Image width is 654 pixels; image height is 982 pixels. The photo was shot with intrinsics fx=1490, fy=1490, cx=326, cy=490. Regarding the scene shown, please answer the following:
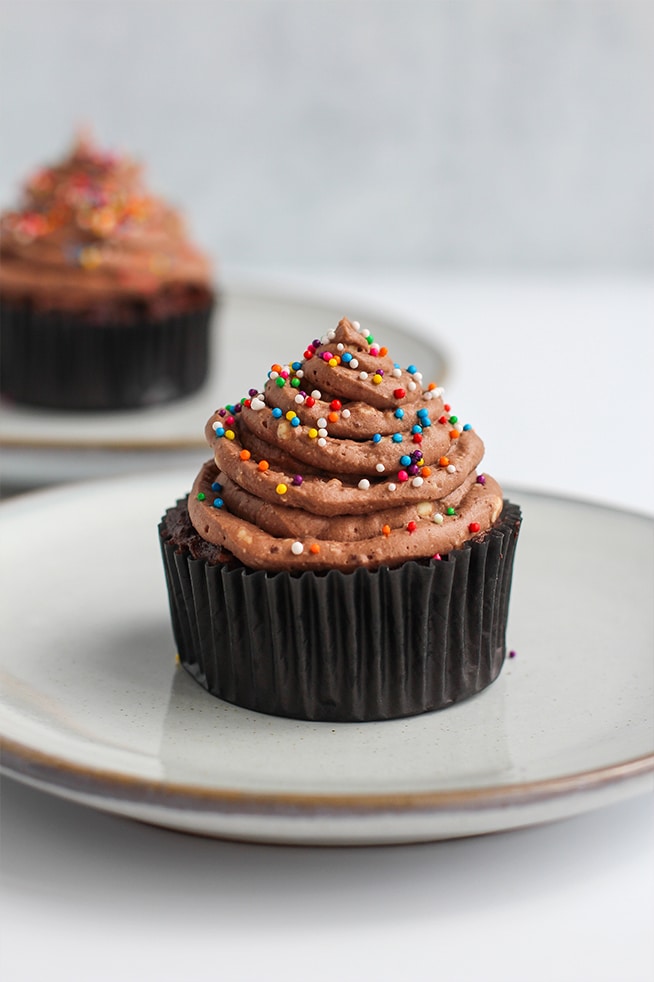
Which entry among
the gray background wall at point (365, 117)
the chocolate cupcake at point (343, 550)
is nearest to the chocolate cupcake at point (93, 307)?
the chocolate cupcake at point (343, 550)

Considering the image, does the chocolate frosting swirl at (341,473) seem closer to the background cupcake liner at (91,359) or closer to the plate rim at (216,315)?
the plate rim at (216,315)

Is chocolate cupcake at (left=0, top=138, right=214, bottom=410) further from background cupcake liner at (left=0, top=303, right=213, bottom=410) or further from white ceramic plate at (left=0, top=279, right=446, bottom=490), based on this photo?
white ceramic plate at (left=0, top=279, right=446, bottom=490)

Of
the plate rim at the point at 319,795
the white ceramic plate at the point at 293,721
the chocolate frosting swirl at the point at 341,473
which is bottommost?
the white ceramic plate at the point at 293,721

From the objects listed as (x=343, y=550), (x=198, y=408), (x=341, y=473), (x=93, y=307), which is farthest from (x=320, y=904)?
(x=93, y=307)

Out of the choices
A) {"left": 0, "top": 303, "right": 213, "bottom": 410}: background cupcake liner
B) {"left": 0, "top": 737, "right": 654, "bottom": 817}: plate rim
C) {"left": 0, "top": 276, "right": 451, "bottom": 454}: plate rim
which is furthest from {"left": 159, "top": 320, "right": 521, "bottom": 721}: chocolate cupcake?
{"left": 0, "top": 303, "right": 213, "bottom": 410}: background cupcake liner

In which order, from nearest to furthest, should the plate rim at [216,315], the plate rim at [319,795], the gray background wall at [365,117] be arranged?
1. the plate rim at [319,795]
2. the plate rim at [216,315]
3. the gray background wall at [365,117]

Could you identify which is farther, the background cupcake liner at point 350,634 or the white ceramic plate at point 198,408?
the white ceramic plate at point 198,408

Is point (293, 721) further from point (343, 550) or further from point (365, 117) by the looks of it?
point (365, 117)
